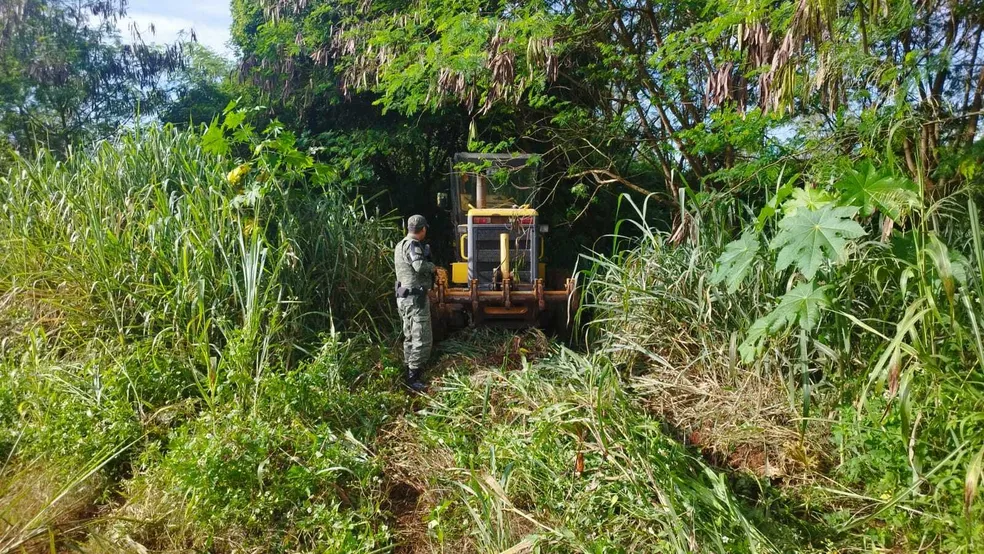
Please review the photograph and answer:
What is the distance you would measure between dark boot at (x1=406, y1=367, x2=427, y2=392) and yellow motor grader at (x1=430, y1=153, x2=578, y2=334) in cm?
101

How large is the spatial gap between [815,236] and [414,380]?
122 inches

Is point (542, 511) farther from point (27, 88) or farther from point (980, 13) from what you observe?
point (27, 88)

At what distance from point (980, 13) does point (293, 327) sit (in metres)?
5.08

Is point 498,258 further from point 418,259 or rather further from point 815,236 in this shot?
point 815,236

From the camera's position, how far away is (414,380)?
500 centimetres

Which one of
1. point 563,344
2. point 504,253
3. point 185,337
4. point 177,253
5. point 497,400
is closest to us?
point 497,400

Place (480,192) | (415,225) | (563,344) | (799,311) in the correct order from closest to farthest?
1. (799,311)
2. (563,344)
3. (415,225)
4. (480,192)

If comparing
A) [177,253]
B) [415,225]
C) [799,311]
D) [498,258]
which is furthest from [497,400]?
[177,253]

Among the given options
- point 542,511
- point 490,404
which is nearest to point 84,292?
A: point 490,404

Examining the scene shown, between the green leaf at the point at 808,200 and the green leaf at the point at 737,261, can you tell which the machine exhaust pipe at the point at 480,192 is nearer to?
the green leaf at the point at 737,261

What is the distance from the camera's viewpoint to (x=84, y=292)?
480 cm

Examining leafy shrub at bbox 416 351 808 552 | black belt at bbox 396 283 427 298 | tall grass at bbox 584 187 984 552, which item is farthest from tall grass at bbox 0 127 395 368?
tall grass at bbox 584 187 984 552

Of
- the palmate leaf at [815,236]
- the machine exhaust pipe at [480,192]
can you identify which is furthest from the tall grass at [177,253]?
the palmate leaf at [815,236]

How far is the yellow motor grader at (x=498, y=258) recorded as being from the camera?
593cm
